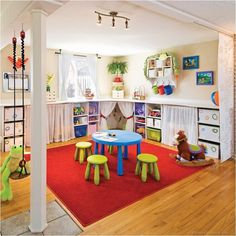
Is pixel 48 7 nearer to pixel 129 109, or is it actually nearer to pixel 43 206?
pixel 43 206

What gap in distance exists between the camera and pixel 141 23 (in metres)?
3.01

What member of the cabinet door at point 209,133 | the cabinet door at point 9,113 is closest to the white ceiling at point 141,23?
the cabinet door at point 9,113

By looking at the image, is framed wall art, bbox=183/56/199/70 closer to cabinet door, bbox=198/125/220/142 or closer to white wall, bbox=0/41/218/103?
white wall, bbox=0/41/218/103

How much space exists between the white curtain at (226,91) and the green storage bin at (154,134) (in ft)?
5.40

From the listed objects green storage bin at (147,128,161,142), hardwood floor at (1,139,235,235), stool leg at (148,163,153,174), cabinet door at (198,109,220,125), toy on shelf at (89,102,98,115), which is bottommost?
hardwood floor at (1,139,235,235)

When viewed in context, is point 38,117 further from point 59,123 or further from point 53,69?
point 53,69

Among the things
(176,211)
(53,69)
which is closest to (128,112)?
(53,69)

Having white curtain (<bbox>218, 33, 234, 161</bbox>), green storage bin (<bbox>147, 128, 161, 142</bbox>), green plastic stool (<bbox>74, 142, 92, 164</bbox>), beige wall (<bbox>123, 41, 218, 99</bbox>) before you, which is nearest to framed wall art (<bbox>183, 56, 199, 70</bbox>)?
beige wall (<bbox>123, 41, 218, 99</bbox>)

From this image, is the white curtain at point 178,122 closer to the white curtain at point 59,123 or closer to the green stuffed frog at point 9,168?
the white curtain at point 59,123

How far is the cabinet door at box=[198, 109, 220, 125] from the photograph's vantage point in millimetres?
3847

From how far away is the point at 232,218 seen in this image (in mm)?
2186

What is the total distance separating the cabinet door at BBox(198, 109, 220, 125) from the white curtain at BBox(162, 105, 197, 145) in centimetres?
12

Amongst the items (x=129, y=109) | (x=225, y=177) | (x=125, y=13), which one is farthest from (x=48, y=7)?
(x=129, y=109)

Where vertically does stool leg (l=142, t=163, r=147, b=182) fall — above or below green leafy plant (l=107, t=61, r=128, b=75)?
below
